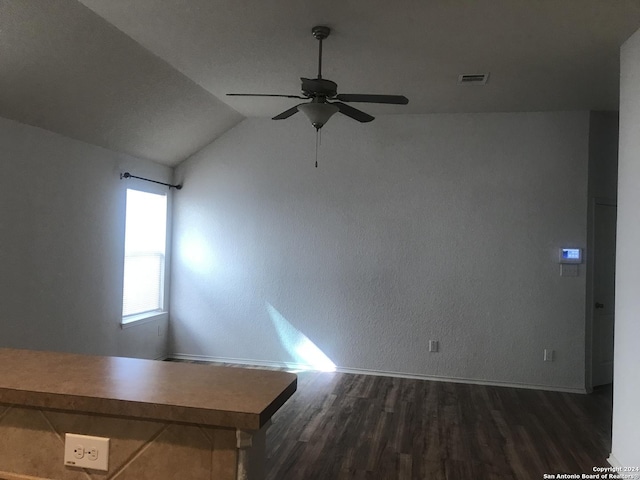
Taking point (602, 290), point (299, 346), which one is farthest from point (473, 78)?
point (299, 346)

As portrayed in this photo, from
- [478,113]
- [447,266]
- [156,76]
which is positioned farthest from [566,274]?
[156,76]

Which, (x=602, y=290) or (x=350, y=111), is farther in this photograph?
(x=602, y=290)

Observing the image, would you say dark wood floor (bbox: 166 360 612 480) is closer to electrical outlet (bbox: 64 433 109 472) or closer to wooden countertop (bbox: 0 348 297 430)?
wooden countertop (bbox: 0 348 297 430)

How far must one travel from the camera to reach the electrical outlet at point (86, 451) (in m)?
0.99

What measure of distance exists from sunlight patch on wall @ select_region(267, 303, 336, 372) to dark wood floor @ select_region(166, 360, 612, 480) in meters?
0.40

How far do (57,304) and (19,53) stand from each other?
6.92ft

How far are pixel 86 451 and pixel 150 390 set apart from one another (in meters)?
0.17

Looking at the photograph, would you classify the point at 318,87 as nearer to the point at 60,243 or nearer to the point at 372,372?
the point at 60,243

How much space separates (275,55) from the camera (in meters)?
3.74

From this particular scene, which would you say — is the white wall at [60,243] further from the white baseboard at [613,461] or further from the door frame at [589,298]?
the door frame at [589,298]

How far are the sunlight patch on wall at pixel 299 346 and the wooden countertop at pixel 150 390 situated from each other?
444 centimetres

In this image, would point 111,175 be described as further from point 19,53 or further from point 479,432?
point 479,432

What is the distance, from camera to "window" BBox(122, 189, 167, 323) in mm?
5258

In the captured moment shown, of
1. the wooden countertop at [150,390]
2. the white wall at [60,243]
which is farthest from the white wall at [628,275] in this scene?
the white wall at [60,243]
